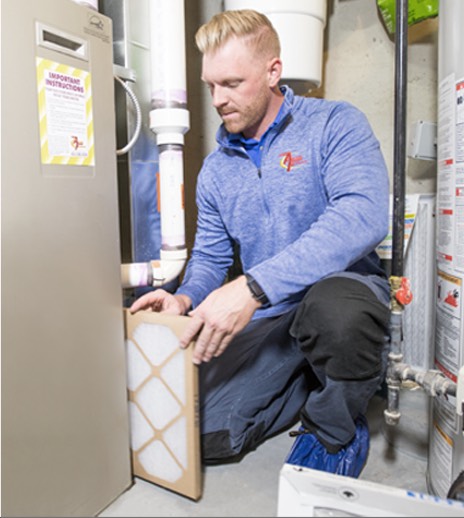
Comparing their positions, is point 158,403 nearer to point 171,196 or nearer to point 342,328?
point 342,328

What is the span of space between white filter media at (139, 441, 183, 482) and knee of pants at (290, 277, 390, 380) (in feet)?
1.09

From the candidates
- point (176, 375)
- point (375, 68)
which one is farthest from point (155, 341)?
point (375, 68)

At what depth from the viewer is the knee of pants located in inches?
36.0

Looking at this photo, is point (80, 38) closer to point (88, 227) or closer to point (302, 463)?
point (88, 227)

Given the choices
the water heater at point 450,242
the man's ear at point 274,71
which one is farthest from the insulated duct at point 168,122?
the water heater at point 450,242

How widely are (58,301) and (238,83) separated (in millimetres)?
666

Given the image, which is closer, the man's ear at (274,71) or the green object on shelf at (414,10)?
the man's ear at (274,71)

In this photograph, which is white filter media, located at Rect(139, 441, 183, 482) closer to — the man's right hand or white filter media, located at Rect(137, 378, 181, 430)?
white filter media, located at Rect(137, 378, 181, 430)

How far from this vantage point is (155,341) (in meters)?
0.92

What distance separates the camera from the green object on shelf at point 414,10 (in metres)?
1.32

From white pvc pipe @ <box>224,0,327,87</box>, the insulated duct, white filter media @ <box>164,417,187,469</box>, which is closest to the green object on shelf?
white pvc pipe @ <box>224,0,327,87</box>

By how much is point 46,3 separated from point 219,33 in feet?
1.53

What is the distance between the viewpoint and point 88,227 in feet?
2.71

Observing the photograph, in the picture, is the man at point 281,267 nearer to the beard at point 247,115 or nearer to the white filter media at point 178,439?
the beard at point 247,115
